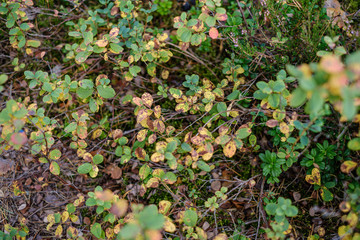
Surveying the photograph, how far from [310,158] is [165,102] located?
1638mm

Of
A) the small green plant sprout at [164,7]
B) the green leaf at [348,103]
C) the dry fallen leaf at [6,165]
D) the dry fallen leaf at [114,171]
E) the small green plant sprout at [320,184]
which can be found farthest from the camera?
the small green plant sprout at [164,7]

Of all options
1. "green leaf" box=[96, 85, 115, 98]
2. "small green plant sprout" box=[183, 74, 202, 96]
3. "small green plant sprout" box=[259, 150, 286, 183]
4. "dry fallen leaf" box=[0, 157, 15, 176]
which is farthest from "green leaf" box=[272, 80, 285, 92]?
"dry fallen leaf" box=[0, 157, 15, 176]

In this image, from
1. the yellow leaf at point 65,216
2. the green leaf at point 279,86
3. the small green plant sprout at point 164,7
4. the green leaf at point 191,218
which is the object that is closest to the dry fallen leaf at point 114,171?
the yellow leaf at point 65,216

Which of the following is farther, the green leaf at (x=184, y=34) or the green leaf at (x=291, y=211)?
the green leaf at (x=184, y=34)

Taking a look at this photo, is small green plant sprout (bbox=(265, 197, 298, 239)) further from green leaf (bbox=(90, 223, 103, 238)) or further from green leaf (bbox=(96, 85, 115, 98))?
green leaf (bbox=(96, 85, 115, 98))

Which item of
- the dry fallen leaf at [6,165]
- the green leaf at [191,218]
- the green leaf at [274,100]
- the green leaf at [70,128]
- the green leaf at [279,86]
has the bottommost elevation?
the dry fallen leaf at [6,165]

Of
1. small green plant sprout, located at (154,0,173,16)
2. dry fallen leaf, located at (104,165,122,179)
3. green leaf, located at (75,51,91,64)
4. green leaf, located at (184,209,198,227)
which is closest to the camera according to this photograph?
green leaf, located at (184,209,198,227)

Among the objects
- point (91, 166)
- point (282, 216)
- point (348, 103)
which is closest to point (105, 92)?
point (91, 166)

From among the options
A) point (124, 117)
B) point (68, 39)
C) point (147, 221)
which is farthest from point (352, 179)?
point (68, 39)

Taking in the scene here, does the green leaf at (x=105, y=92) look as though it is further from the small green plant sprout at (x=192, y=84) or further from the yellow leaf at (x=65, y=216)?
the yellow leaf at (x=65, y=216)

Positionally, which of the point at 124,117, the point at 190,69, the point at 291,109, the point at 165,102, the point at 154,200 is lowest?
the point at 154,200

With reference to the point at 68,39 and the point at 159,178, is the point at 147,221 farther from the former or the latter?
the point at 68,39

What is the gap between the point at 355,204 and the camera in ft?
5.68

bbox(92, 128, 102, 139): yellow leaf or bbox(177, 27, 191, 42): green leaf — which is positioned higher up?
bbox(177, 27, 191, 42): green leaf
